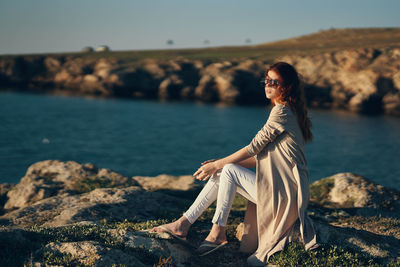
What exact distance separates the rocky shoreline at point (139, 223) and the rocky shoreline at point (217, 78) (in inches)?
2128

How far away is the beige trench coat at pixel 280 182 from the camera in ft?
19.5

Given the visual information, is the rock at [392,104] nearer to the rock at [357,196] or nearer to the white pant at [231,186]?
the rock at [357,196]

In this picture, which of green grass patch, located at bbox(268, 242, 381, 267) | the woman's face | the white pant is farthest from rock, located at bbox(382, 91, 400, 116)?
the white pant

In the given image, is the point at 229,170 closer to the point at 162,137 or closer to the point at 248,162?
the point at 248,162

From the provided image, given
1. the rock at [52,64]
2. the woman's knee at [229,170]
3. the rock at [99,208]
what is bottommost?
the rock at [99,208]

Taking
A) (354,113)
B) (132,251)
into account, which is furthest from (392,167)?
(132,251)

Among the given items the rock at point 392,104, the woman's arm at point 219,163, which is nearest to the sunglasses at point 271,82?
the woman's arm at point 219,163

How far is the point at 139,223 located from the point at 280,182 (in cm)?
341

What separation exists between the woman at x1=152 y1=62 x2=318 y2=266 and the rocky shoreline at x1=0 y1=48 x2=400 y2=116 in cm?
5981

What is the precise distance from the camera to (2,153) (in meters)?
34.2

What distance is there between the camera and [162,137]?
42781 millimetres

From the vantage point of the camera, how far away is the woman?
5953 millimetres

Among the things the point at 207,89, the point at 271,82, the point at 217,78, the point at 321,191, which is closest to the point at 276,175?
the point at 271,82

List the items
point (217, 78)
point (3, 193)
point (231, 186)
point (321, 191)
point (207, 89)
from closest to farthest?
point (231, 186)
point (321, 191)
point (3, 193)
point (207, 89)
point (217, 78)
